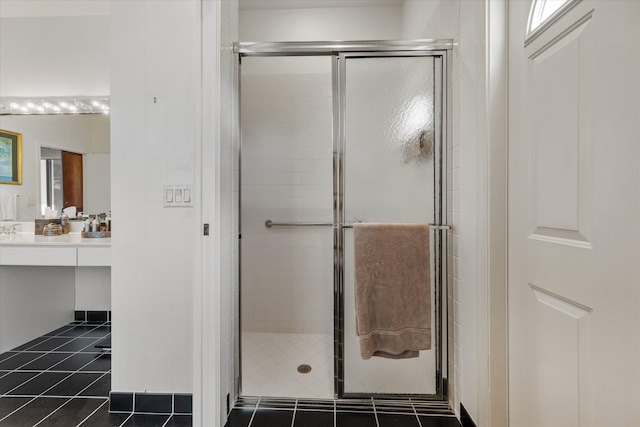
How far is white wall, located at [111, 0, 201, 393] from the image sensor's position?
154 cm

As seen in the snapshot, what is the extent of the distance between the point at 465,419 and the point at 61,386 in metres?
2.10

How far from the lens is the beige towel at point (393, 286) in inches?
62.7

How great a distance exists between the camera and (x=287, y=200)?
2.58 m

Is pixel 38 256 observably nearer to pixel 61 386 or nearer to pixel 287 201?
pixel 61 386

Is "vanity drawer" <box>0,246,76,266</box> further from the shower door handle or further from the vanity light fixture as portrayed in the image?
the shower door handle

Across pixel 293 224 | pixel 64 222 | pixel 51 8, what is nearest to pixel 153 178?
pixel 293 224

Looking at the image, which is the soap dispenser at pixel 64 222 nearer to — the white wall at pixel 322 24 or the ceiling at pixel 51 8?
the ceiling at pixel 51 8

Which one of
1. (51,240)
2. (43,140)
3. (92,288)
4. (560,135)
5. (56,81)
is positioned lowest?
(92,288)

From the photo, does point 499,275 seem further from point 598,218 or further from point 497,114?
point 497,114

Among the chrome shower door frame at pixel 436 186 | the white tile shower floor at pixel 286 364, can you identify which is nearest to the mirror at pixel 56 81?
the white tile shower floor at pixel 286 364

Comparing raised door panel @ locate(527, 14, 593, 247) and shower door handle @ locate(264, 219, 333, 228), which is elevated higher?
raised door panel @ locate(527, 14, 593, 247)

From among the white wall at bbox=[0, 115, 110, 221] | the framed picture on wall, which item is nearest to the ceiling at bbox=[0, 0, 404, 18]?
the white wall at bbox=[0, 115, 110, 221]

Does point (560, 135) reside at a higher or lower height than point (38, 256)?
higher

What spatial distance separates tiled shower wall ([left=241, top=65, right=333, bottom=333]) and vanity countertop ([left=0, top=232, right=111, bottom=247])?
97 cm
